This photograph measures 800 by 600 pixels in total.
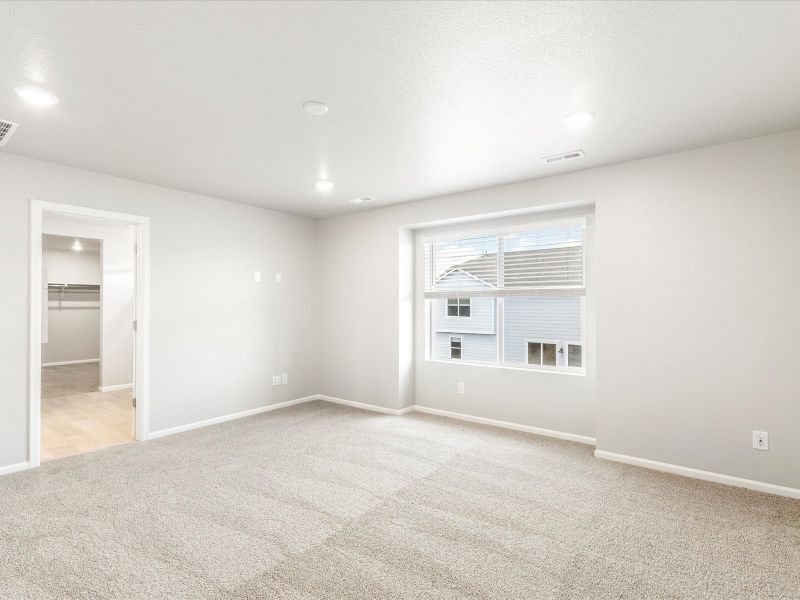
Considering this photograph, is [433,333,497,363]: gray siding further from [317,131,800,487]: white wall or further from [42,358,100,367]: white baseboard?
[42,358,100,367]: white baseboard

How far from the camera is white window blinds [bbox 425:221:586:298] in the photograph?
172 inches

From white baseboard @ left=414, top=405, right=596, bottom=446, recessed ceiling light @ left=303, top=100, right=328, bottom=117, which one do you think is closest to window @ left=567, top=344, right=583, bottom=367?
white baseboard @ left=414, top=405, right=596, bottom=446

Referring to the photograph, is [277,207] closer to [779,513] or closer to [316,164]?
[316,164]

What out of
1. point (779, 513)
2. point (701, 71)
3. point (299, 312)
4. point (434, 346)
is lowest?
point (779, 513)

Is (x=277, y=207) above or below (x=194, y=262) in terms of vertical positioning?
above

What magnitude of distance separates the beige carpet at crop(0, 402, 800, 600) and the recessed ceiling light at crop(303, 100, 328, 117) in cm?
251

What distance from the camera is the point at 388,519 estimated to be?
2711mm

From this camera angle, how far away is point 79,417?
5188 millimetres

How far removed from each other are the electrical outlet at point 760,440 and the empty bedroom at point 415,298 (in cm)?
2

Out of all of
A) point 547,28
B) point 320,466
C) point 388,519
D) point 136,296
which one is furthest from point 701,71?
point 136,296

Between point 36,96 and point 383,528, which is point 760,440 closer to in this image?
point 383,528

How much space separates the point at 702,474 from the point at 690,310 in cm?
124

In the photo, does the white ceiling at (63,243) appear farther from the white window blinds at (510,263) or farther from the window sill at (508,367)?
Answer: the window sill at (508,367)

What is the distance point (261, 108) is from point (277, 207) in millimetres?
2789
